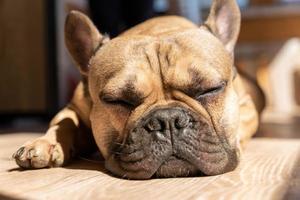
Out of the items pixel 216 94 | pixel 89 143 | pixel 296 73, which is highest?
pixel 216 94

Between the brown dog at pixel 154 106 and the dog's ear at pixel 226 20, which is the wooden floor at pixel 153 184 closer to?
the brown dog at pixel 154 106

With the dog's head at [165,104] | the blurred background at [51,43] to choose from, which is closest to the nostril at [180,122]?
the dog's head at [165,104]

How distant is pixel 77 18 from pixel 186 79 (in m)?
0.52

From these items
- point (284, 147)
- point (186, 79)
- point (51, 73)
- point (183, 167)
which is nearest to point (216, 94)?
point (186, 79)

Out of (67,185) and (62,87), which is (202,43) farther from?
(62,87)

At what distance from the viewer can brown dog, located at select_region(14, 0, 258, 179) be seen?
56.7 inches

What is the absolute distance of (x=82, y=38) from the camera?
189 cm

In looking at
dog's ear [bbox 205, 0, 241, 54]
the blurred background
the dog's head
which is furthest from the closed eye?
the blurred background

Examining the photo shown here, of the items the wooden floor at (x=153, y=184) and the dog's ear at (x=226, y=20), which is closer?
the wooden floor at (x=153, y=184)

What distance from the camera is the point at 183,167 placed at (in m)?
1.44

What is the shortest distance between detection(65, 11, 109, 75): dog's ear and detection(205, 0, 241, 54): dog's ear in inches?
15.2

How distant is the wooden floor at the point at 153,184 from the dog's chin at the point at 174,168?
0.02 meters

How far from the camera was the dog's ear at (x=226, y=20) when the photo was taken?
1929mm

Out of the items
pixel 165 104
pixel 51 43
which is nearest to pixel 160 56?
pixel 165 104
